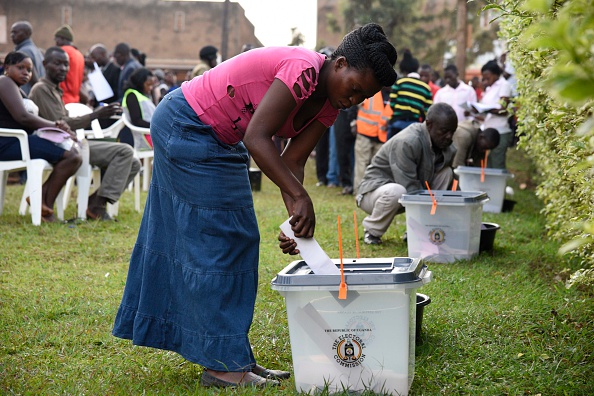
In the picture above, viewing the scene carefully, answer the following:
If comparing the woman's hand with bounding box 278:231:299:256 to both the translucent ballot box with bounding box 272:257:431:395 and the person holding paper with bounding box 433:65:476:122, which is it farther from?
the person holding paper with bounding box 433:65:476:122

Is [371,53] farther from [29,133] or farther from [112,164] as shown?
[112,164]

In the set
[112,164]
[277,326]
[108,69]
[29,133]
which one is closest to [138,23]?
[108,69]

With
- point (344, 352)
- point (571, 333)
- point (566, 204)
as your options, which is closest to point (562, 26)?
point (344, 352)

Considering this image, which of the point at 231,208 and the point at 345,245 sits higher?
the point at 231,208

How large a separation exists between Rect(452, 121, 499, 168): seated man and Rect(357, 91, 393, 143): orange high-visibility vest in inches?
46.6

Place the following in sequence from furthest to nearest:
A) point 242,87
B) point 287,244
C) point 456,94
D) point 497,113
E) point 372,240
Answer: point 456,94
point 497,113
point 372,240
point 242,87
point 287,244

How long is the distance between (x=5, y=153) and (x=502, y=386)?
19.8 ft

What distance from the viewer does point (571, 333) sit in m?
4.40

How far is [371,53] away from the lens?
323 centimetres

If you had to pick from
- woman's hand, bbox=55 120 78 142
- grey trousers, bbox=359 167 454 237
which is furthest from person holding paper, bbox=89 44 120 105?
grey trousers, bbox=359 167 454 237

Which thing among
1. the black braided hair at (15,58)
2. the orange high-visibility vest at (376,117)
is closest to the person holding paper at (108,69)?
the black braided hair at (15,58)

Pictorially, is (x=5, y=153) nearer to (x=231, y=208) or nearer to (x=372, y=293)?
(x=231, y=208)

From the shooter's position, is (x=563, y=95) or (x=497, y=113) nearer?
(x=563, y=95)

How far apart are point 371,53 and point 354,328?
3.74 ft
